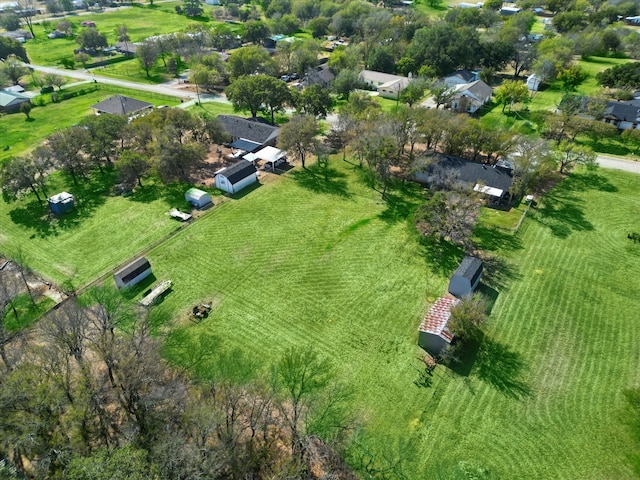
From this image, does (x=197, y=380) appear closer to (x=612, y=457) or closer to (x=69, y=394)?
(x=69, y=394)

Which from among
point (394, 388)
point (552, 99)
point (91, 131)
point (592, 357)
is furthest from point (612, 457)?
point (552, 99)

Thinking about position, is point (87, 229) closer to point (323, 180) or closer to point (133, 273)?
point (133, 273)

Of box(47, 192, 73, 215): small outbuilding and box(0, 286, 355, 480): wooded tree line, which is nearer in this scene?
box(0, 286, 355, 480): wooded tree line

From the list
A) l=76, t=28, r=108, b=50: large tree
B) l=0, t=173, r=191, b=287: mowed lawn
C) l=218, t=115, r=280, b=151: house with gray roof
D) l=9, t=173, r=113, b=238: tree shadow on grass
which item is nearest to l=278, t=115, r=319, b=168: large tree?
l=218, t=115, r=280, b=151: house with gray roof

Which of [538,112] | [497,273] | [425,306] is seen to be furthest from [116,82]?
[497,273]

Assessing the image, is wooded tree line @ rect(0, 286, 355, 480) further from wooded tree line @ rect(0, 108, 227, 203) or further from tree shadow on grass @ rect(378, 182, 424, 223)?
wooded tree line @ rect(0, 108, 227, 203)
